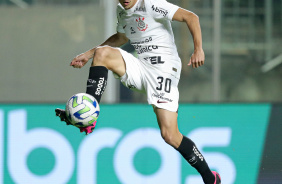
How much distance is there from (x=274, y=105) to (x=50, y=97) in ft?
8.85

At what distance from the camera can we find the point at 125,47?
28.5 feet

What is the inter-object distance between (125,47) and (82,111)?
343cm

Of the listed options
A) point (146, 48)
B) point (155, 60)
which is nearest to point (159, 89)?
point (155, 60)

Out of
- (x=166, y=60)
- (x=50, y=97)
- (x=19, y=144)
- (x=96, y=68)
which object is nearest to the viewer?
(x=96, y=68)

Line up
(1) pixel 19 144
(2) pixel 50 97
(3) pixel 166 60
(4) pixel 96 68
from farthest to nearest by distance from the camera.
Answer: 1. (2) pixel 50 97
2. (1) pixel 19 144
3. (3) pixel 166 60
4. (4) pixel 96 68

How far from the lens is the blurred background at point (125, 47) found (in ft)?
28.4

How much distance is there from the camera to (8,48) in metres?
8.70

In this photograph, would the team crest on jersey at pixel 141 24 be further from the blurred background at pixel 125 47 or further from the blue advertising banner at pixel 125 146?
the blurred background at pixel 125 47

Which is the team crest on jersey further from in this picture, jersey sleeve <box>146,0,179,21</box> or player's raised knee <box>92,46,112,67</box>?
player's raised knee <box>92,46,112,67</box>

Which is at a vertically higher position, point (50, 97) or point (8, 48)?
point (8, 48)

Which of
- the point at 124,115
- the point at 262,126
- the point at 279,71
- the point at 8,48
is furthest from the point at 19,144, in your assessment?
the point at 279,71

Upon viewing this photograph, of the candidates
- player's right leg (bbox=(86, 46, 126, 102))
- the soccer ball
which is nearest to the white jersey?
player's right leg (bbox=(86, 46, 126, 102))

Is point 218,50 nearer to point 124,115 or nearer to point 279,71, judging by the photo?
point 279,71

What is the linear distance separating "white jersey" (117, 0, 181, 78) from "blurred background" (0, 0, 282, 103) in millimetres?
2602
